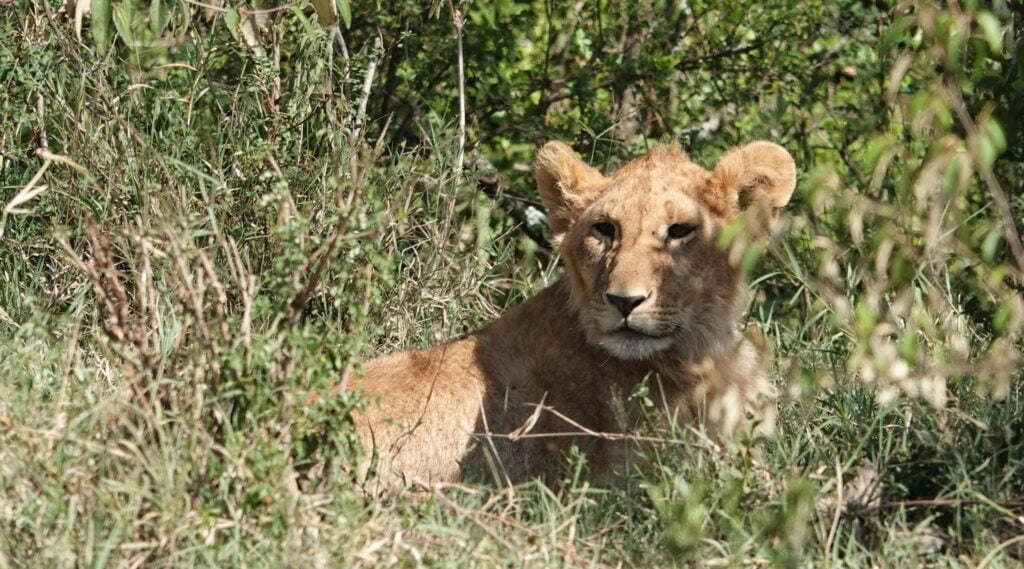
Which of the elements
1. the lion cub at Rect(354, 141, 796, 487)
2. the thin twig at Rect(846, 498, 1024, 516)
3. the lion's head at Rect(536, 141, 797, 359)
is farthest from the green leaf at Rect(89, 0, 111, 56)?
the thin twig at Rect(846, 498, 1024, 516)

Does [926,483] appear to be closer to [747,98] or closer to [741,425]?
[741,425]

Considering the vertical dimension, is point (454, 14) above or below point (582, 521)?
above

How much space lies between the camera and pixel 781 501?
3.83 metres

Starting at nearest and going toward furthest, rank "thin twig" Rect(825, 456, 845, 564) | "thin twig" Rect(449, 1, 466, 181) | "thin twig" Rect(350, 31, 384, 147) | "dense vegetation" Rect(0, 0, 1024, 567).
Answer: "dense vegetation" Rect(0, 0, 1024, 567), "thin twig" Rect(825, 456, 845, 564), "thin twig" Rect(350, 31, 384, 147), "thin twig" Rect(449, 1, 466, 181)

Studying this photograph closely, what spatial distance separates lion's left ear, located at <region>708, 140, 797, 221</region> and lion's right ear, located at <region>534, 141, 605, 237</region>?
18.3 inches

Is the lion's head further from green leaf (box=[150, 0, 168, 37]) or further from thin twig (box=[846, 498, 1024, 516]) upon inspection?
green leaf (box=[150, 0, 168, 37])

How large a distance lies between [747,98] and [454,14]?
2045 millimetres

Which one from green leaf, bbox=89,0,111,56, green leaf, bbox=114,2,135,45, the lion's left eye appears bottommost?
the lion's left eye

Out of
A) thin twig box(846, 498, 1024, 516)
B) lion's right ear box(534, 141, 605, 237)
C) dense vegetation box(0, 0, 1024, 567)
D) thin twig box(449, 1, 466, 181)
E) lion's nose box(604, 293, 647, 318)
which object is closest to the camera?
dense vegetation box(0, 0, 1024, 567)

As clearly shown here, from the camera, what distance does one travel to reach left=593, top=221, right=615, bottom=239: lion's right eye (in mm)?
4902

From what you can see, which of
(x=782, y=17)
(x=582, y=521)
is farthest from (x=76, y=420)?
(x=782, y=17)

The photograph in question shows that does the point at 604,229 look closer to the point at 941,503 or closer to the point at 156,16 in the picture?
the point at 941,503

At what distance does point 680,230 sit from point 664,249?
10cm

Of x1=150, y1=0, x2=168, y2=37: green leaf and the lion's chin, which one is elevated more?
x1=150, y1=0, x2=168, y2=37: green leaf
